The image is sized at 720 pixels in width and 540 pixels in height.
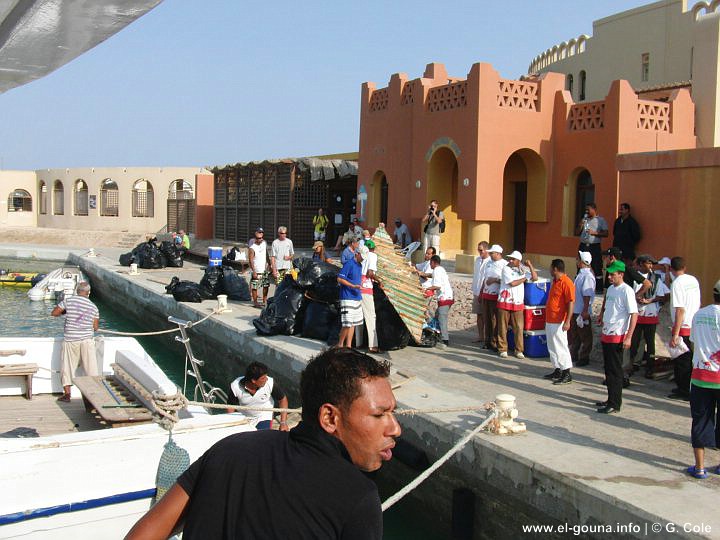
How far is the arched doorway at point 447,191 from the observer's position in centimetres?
1855

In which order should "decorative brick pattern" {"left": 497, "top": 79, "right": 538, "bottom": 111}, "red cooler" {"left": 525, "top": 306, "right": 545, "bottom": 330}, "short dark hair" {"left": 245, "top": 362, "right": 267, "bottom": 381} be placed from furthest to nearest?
"decorative brick pattern" {"left": 497, "top": 79, "right": 538, "bottom": 111}
"red cooler" {"left": 525, "top": 306, "right": 545, "bottom": 330}
"short dark hair" {"left": 245, "top": 362, "right": 267, "bottom": 381}

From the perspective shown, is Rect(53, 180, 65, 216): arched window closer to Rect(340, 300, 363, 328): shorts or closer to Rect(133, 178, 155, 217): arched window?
Rect(133, 178, 155, 217): arched window

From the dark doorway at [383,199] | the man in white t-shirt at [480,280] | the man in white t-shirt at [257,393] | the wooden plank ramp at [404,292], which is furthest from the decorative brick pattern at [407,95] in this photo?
the man in white t-shirt at [257,393]

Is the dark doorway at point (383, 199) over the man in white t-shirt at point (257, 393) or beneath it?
over

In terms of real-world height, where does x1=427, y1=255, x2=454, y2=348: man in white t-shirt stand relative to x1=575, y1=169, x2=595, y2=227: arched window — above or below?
below

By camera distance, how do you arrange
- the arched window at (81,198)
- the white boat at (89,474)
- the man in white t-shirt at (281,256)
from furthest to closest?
the arched window at (81,198)
the man in white t-shirt at (281,256)
the white boat at (89,474)

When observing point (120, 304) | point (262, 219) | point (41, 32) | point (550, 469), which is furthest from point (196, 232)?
point (41, 32)

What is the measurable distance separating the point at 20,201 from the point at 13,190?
2.19m

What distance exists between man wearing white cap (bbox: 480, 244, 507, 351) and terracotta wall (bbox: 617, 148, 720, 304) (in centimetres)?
302

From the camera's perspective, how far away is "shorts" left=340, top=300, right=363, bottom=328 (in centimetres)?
1005

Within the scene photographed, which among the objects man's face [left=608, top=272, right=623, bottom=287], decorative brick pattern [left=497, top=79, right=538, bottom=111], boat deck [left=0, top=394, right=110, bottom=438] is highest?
decorative brick pattern [left=497, top=79, right=538, bottom=111]

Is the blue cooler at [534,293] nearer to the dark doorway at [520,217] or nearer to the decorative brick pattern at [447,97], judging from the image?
the decorative brick pattern at [447,97]

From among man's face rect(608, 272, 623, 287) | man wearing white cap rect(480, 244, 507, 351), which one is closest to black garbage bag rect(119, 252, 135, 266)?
man wearing white cap rect(480, 244, 507, 351)

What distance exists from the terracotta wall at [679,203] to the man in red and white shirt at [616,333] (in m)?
3.69
